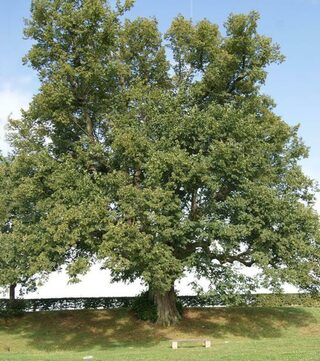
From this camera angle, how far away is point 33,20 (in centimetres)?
2877

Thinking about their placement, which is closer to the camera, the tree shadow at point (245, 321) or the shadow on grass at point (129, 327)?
the shadow on grass at point (129, 327)

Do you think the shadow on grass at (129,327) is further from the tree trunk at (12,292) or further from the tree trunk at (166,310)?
the tree trunk at (12,292)

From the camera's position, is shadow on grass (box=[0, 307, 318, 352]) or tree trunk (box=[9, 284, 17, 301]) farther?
tree trunk (box=[9, 284, 17, 301])

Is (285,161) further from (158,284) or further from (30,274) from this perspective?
(30,274)

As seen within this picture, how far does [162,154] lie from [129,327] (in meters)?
12.8

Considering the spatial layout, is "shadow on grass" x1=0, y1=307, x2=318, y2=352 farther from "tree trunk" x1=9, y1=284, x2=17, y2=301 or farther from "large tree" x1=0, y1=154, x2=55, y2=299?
"large tree" x1=0, y1=154, x2=55, y2=299

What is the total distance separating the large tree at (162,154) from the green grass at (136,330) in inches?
87.0

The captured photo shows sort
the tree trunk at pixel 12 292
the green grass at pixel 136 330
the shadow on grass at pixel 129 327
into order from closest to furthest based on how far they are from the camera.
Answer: the green grass at pixel 136 330 < the shadow on grass at pixel 129 327 < the tree trunk at pixel 12 292

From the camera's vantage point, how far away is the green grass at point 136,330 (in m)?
27.7

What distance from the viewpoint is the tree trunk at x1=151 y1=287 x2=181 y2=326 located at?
31125mm

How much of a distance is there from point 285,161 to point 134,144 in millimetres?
9880

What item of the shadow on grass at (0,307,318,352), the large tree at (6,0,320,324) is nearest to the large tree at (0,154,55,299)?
the large tree at (6,0,320,324)

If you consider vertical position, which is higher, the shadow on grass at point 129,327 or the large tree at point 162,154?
the large tree at point 162,154

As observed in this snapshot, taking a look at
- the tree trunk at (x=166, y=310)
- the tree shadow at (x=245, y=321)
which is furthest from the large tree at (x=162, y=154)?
the tree shadow at (x=245, y=321)
